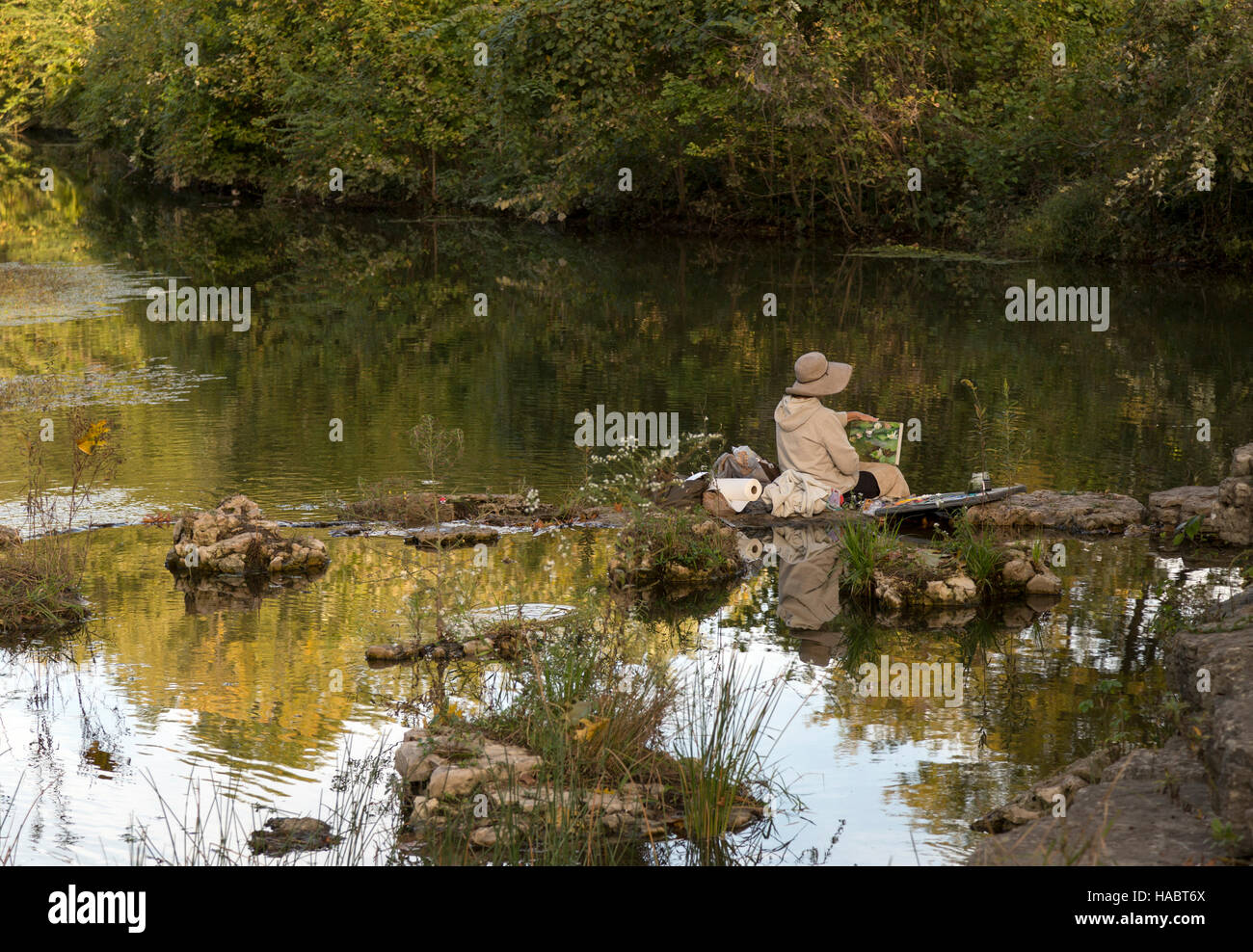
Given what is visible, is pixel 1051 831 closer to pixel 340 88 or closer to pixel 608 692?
A: pixel 608 692

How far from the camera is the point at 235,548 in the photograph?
10672 millimetres

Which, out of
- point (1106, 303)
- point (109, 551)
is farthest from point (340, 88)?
point (109, 551)

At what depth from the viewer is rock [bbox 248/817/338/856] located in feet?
20.2

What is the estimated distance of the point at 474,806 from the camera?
627 cm

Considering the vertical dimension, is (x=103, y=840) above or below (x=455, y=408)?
below

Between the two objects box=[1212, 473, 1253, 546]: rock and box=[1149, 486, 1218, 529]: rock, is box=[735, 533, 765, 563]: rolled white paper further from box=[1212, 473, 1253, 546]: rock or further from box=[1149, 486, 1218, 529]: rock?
box=[1212, 473, 1253, 546]: rock

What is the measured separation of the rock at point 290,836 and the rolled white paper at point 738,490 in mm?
6035

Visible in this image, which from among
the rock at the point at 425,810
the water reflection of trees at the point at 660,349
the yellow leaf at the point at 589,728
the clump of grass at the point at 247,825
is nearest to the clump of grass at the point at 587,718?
the yellow leaf at the point at 589,728

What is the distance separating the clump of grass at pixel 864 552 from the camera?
10.1m

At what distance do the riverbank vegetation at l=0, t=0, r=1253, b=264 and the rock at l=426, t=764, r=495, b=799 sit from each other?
739 inches

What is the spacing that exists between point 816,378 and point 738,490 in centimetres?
103

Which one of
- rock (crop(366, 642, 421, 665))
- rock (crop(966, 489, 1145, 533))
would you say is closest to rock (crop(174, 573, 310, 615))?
rock (crop(366, 642, 421, 665))

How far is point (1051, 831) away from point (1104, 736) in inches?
68.5

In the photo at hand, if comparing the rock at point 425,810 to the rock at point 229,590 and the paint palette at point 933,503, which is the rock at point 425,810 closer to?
the rock at point 229,590
